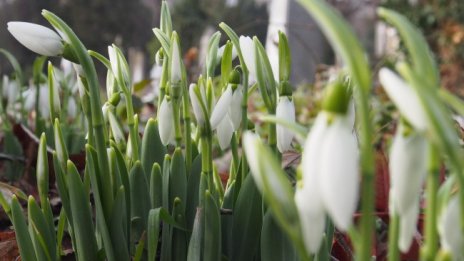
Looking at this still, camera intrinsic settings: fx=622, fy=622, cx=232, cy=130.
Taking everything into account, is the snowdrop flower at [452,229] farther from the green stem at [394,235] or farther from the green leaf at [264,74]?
the green leaf at [264,74]

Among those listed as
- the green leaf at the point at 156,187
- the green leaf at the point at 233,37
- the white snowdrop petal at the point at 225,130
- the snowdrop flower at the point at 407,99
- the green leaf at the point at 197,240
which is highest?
the green leaf at the point at 233,37

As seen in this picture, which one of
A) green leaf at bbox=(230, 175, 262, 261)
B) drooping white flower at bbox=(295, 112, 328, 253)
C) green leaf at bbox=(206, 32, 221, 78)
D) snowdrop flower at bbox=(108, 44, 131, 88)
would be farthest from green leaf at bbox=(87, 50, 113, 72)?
drooping white flower at bbox=(295, 112, 328, 253)

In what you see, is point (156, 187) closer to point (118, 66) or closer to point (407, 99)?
point (118, 66)

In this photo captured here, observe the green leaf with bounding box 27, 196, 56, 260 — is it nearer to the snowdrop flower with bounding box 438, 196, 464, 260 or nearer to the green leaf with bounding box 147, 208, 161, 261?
the green leaf with bounding box 147, 208, 161, 261

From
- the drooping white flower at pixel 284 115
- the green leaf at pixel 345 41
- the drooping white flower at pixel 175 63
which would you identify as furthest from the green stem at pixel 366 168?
the drooping white flower at pixel 175 63

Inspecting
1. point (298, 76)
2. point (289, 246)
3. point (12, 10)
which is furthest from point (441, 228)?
point (12, 10)

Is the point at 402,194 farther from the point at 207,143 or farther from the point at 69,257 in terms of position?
the point at 69,257

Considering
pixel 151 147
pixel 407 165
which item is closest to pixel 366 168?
pixel 407 165
